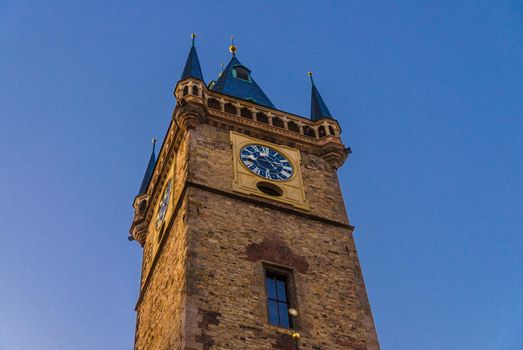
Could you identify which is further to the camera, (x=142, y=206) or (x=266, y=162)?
(x=142, y=206)

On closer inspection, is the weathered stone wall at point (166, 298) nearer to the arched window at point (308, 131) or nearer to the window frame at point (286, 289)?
the window frame at point (286, 289)

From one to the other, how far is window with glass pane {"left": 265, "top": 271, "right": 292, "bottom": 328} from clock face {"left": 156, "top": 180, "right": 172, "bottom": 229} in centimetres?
611

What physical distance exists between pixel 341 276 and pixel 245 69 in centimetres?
1602

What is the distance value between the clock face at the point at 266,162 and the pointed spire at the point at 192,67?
3.88 metres

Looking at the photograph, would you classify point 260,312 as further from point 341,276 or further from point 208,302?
point 341,276

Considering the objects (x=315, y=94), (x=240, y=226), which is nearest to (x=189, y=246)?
(x=240, y=226)

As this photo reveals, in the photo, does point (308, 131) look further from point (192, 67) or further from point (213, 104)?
point (192, 67)

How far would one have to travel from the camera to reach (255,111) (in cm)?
2745

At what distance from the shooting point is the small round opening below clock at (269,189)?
23.7 metres

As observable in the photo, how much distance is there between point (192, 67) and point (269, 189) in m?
7.13

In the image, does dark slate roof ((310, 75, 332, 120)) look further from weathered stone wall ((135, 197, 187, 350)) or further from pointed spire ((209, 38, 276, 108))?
weathered stone wall ((135, 197, 187, 350))

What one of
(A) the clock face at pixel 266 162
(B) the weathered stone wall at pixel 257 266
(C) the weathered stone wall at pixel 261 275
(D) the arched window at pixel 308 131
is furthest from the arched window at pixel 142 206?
(C) the weathered stone wall at pixel 261 275

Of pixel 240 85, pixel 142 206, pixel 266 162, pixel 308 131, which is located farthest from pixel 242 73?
pixel 266 162

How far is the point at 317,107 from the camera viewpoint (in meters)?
29.9
